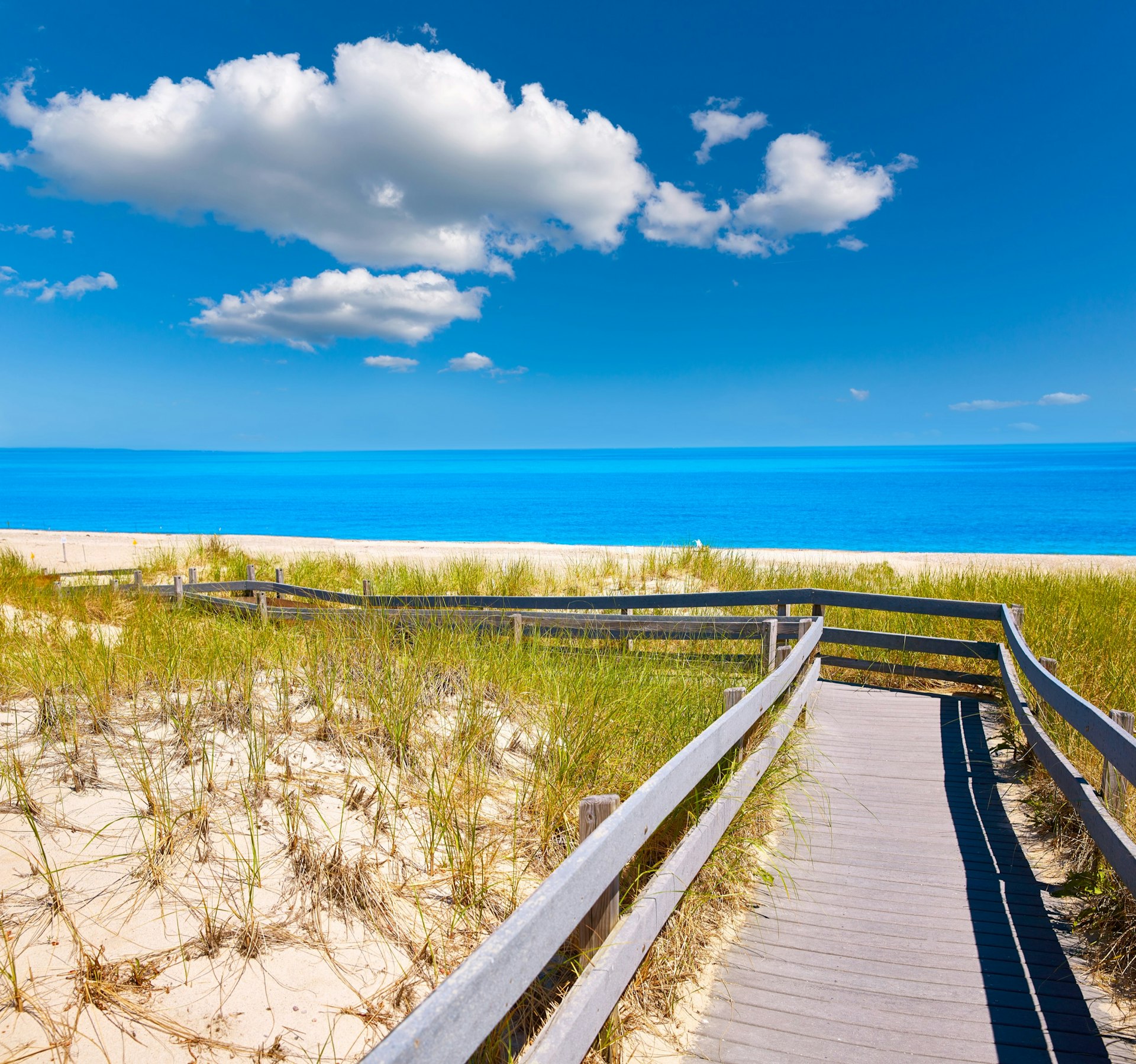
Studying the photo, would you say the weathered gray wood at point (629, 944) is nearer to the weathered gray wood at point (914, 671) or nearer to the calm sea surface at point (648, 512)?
the weathered gray wood at point (914, 671)

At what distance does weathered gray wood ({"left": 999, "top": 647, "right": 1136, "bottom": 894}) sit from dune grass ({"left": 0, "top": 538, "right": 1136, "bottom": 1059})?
0.35 meters

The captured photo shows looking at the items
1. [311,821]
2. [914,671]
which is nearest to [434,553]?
[914,671]

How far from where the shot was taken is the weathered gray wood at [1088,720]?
345 cm

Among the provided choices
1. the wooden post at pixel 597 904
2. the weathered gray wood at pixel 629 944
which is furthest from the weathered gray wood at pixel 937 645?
the wooden post at pixel 597 904

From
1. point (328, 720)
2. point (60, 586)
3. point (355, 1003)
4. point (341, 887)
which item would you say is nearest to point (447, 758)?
point (328, 720)

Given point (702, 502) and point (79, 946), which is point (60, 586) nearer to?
point (79, 946)

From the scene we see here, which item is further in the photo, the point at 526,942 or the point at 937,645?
the point at 937,645

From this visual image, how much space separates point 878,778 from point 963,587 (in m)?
8.65

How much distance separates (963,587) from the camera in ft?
43.0

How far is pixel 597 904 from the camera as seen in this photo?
2.66 m

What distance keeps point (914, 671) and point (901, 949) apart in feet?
19.3

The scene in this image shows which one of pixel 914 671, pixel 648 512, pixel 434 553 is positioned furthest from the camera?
pixel 648 512

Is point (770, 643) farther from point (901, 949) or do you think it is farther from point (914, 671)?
point (901, 949)

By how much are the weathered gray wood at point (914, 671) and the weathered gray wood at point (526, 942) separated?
21.5 feet
